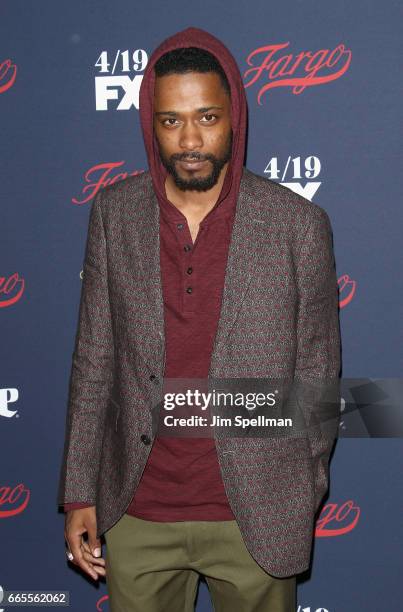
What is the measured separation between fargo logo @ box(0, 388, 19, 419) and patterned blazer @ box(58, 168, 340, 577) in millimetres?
741

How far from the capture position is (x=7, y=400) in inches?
104

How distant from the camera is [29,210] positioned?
2.52 meters

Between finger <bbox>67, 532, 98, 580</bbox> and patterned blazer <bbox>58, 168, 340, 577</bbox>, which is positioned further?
finger <bbox>67, 532, 98, 580</bbox>

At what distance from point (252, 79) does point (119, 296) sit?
92cm

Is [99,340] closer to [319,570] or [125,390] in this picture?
[125,390]

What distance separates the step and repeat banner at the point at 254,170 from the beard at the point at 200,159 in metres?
0.63

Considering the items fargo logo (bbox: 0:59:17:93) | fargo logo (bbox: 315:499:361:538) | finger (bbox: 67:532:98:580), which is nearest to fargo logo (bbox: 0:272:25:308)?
fargo logo (bbox: 0:59:17:93)

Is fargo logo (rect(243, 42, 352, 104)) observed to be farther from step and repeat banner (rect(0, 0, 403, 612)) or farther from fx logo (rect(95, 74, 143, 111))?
fx logo (rect(95, 74, 143, 111))

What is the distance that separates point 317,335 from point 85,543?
794 millimetres

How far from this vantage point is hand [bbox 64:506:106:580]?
1.94m

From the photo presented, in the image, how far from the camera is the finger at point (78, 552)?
194 cm

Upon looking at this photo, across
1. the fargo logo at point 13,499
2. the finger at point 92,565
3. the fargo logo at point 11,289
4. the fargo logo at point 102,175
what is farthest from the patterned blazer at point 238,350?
the fargo logo at point 13,499

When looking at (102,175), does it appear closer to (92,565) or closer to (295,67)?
(295,67)

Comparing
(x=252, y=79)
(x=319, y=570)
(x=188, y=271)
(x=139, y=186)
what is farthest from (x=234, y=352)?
(x=319, y=570)
